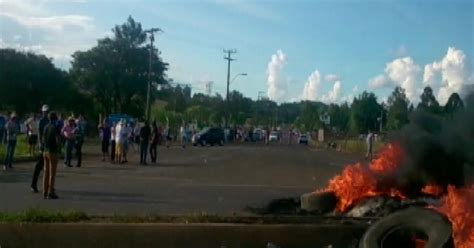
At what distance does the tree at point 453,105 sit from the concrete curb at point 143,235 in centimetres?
383

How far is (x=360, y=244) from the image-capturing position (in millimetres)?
8102

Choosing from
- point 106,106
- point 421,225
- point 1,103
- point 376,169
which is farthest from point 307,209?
point 106,106

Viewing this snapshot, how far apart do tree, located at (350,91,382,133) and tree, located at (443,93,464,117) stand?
6641cm

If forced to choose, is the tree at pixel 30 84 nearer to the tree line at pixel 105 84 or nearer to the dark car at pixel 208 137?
the tree line at pixel 105 84

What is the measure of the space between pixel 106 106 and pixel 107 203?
7097 cm

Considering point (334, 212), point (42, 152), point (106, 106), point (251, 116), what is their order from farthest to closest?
point (251, 116)
point (106, 106)
point (42, 152)
point (334, 212)

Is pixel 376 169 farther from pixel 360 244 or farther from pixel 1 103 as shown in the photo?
pixel 1 103

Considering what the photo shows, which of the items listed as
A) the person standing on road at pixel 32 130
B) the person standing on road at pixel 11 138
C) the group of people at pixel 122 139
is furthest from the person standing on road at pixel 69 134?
the group of people at pixel 122 139

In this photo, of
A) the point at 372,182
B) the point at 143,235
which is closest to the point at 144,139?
the point at 372,182

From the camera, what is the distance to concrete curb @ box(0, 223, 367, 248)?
27.9 ft

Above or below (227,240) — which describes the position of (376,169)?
above

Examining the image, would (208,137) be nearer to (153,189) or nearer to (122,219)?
(153,189)

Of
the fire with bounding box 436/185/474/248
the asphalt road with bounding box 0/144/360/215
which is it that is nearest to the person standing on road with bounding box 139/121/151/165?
the asphalt road with bounding box 0/144/360/215

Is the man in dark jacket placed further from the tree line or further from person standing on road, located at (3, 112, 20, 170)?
the tree line
